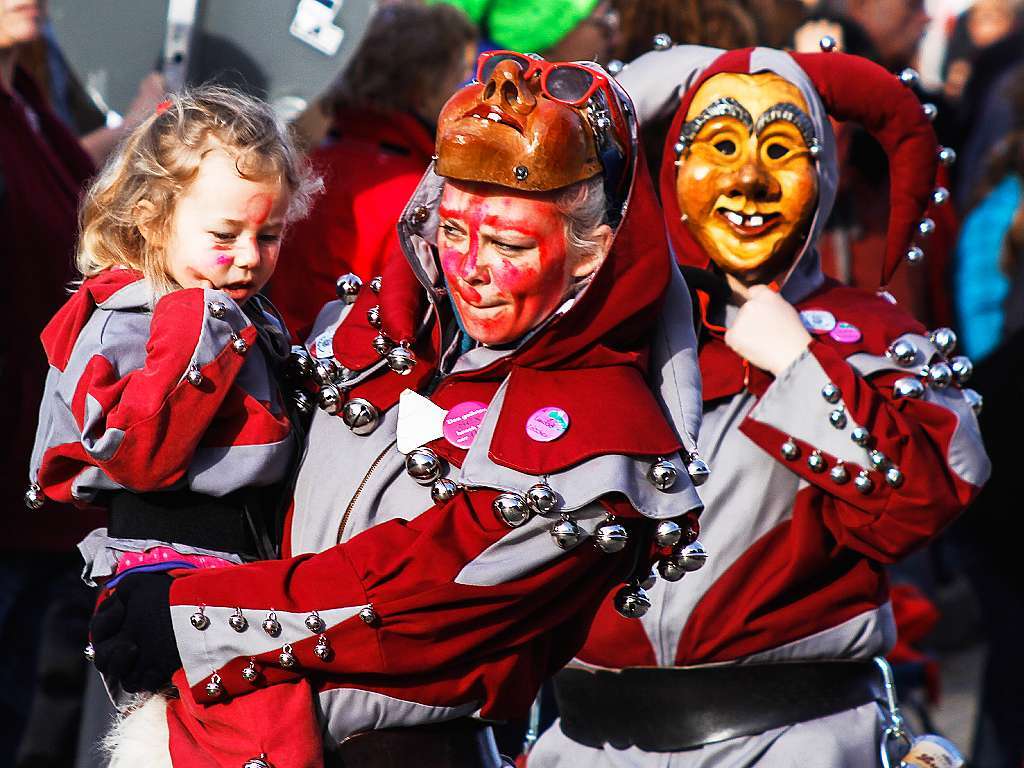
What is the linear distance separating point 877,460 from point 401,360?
1088 millimetres

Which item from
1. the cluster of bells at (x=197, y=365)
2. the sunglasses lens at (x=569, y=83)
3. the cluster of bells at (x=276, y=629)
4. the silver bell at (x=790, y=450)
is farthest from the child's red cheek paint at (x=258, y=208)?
the silver bell at (x=790, y=450)

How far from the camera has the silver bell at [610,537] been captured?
249cm

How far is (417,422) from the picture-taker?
268 cm

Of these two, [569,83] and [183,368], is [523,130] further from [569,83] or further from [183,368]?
[183,368]

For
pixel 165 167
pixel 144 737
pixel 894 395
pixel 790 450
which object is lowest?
pixel 144 737

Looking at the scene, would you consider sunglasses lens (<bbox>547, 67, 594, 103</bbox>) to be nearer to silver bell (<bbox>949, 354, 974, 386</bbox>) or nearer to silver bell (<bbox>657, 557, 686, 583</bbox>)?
silver bell (<bbox>657, 557, 686, 583</bbox>)

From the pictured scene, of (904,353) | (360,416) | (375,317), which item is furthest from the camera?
(904,353)

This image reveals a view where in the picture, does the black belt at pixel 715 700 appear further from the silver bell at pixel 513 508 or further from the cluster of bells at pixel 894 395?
the silver bell at pixel 513 508

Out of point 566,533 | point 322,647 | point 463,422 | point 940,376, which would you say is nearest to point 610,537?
point 566,533

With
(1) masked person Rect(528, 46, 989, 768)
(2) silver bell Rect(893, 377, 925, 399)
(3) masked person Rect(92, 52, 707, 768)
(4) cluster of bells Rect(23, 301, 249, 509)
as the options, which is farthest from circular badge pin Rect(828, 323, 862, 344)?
(4) cluster of bells Rect(23, 301, 249, 509)

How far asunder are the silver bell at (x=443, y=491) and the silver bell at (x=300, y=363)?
41 cm

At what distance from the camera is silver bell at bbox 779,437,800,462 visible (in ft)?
11.1

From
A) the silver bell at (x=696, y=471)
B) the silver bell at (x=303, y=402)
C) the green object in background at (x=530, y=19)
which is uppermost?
the silver bell at (x=696, y=471)

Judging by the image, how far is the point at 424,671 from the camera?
101 inches
